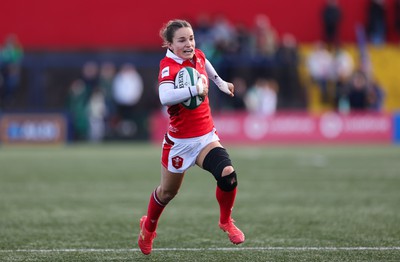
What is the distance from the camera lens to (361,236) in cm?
827

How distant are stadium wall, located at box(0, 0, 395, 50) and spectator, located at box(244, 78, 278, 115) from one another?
17.1 feet

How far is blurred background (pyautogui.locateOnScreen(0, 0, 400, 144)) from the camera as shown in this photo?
82.6ft

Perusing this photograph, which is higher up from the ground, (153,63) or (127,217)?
(153,63)

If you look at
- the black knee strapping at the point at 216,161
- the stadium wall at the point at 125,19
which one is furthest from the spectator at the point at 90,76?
the black knee strapping at the point at 216,161

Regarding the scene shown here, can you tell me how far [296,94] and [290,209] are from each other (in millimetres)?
16795

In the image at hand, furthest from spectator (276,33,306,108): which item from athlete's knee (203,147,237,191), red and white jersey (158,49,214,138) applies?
athlete's knee (203,147,237,191)

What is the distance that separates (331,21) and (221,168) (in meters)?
22.5

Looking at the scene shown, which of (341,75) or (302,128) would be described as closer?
(302,128)

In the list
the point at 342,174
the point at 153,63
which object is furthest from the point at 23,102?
the point at 342,174

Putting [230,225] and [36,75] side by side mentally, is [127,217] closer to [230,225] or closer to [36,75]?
[230,225]

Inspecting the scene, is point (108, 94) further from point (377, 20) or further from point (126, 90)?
point (377, 20)

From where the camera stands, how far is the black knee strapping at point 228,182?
7191 millimetres

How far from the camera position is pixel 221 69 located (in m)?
26.3

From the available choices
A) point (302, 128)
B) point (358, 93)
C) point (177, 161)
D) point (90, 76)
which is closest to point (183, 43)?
point (177, 161)
